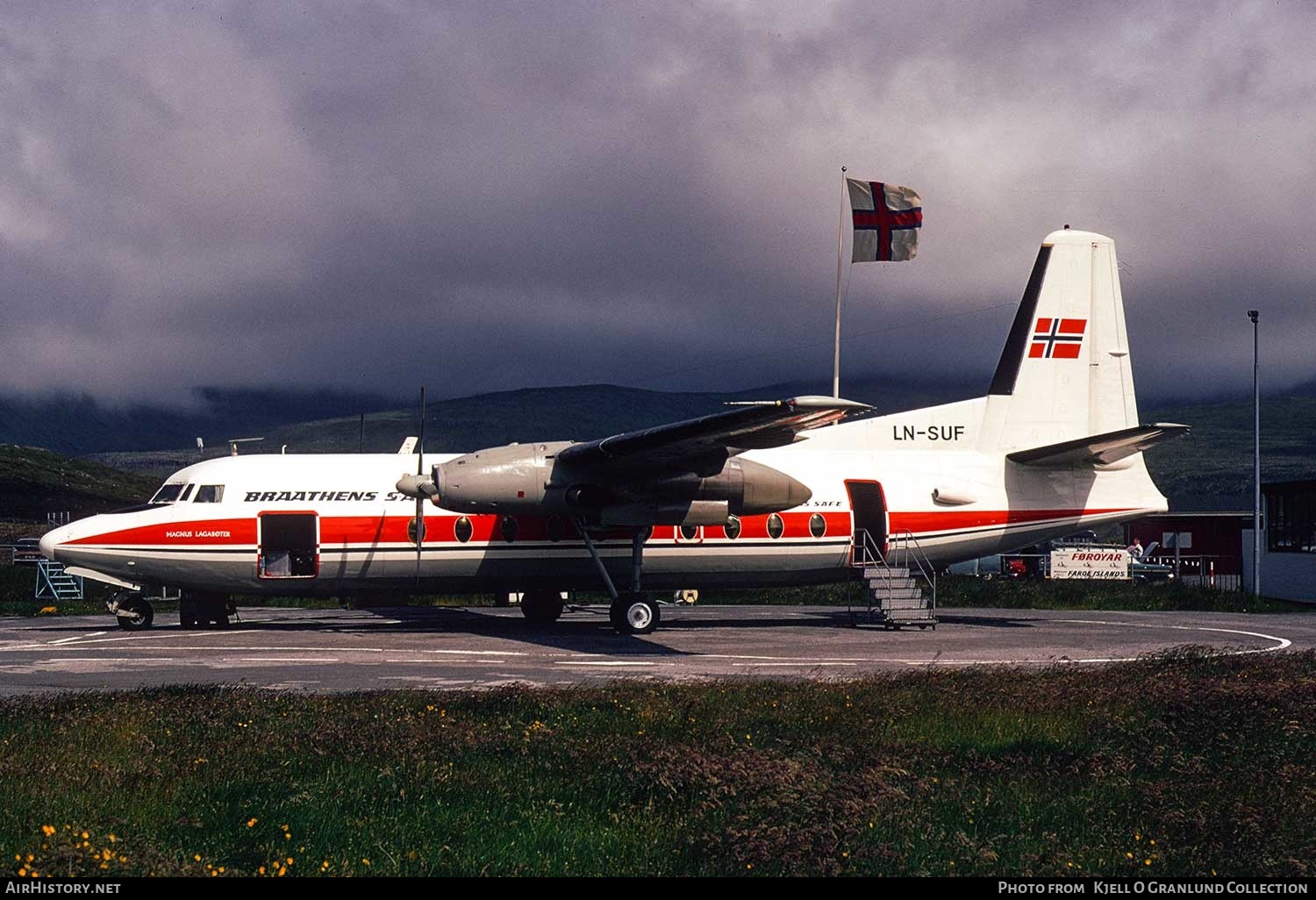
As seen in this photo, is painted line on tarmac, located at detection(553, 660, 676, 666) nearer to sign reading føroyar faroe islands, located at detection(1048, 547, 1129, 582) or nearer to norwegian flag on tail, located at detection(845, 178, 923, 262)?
norwegian flag on tail, located at detection(845, 178, 923, 262)

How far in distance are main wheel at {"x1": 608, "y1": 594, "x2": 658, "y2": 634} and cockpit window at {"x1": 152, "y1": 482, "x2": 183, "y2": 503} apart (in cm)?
993

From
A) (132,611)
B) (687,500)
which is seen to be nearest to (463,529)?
(687,500)

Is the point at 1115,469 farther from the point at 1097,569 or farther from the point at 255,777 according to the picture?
the point at 1097,569

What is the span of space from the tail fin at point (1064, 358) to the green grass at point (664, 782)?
15.5 m

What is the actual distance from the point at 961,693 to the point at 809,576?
13.2 metres

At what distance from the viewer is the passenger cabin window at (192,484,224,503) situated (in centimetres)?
2478

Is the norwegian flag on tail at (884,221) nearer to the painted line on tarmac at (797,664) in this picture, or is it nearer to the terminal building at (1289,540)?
the painted line on tarmac at (797,664)

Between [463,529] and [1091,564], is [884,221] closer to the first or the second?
[463,529]

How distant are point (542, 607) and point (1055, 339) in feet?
48.9

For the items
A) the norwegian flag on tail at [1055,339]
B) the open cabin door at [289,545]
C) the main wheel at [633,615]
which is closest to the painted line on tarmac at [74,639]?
the open cabin door at [289,545]

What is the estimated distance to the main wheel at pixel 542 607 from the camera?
27734 mm

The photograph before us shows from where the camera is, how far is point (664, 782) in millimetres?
9125

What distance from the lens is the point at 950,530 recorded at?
91.5 ft
